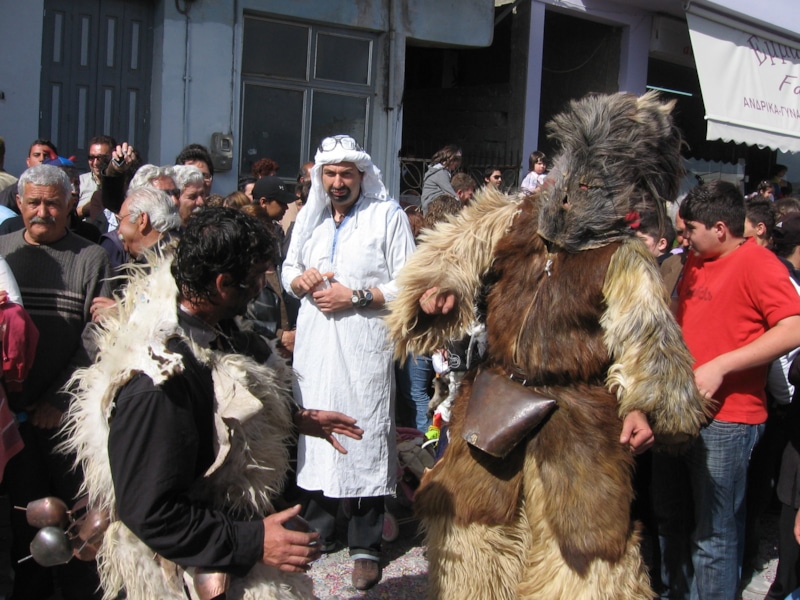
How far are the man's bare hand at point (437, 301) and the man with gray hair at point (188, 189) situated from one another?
2.11 metres

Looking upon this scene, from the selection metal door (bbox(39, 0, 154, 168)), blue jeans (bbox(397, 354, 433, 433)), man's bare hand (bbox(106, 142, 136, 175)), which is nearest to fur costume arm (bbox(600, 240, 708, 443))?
blue jeans (bbox(397, 354, 433, 433))

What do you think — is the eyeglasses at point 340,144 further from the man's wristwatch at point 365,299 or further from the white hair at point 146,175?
the white hair at point 146,175

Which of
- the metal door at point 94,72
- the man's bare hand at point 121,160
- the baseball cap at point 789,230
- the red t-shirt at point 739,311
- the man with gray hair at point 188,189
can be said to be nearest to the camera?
the red t-shirt at point 739,311

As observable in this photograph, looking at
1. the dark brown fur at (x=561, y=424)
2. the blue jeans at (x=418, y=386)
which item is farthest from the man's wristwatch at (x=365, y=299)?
the blue jeans at (x=418, y=386)

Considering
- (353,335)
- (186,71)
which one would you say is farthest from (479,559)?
(186,71)

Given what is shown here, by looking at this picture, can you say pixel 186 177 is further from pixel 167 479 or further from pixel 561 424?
pixel 167 479

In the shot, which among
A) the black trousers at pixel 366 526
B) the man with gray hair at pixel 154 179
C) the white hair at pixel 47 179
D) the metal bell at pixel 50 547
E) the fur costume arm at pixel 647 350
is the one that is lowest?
the black trousers at pixel 366 526

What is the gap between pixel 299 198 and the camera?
6410 millimetres

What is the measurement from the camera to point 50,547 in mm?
2135

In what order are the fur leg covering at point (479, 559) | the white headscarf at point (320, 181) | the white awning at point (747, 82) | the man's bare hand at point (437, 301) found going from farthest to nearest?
the white awning at point (747, 82) → the white headscarf at point (320, 181) → the man's bare hand at point (437, 301) → the fur leg covering at point (479, 559)

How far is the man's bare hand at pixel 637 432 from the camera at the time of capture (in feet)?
9.71

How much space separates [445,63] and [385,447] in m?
9.50

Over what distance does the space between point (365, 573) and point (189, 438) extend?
2259mm

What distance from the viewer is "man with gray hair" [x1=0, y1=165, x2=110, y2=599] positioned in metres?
3.51
